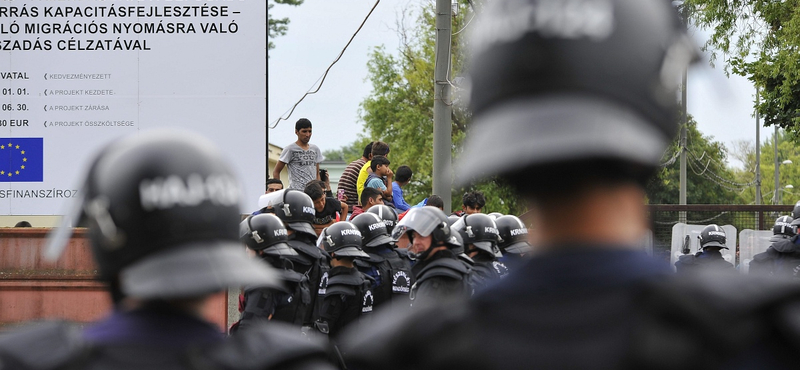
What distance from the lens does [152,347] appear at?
6.00 ft

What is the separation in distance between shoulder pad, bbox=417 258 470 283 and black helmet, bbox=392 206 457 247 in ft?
1.61

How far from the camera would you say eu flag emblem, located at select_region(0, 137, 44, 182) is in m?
13.6

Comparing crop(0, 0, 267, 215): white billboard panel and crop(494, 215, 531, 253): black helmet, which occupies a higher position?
crop(0, 0, 267, 215): white billboard panel

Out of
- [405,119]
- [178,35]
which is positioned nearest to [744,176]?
[405,119]

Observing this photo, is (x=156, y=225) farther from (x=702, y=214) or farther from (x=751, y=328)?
(x=702, y=214)

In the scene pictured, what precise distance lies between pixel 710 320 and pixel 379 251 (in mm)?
8288

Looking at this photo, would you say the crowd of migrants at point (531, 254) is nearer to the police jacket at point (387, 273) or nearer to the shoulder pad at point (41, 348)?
the shoulder pad at point (41, 348)

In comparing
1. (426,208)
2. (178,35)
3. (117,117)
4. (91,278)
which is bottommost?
(91,278)

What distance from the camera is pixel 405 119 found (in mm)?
42562

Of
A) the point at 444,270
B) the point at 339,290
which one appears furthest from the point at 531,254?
the point at 339,290

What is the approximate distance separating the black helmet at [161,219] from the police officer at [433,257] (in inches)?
188

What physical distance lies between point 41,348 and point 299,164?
10.6 meters

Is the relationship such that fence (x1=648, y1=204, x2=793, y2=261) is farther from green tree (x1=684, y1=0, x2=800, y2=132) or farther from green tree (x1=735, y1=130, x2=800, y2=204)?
green tree (x1=735, y1=130, x2=800, y2=204)

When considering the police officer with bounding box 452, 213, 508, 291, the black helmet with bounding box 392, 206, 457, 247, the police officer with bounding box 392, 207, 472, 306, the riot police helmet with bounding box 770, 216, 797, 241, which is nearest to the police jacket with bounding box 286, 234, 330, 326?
the police officer with bounding box 392, 207, 472, 306
